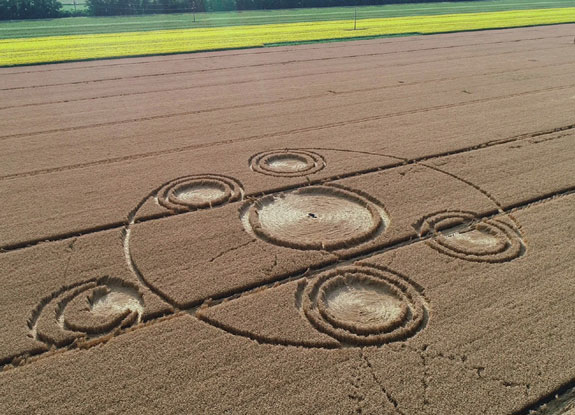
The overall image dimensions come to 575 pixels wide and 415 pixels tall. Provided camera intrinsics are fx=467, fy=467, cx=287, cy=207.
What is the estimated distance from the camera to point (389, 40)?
2869 centimetres

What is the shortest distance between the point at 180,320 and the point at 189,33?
3223 centimetres

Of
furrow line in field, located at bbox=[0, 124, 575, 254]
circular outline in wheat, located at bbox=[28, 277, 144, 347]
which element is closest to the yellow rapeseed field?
furrow line in field, located at bbox=[0, 124, 575, 254]

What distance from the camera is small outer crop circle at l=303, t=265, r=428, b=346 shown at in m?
5.42

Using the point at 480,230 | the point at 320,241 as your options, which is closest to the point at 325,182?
the point at 320,241

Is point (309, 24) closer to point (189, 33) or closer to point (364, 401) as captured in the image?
point (189, 33)

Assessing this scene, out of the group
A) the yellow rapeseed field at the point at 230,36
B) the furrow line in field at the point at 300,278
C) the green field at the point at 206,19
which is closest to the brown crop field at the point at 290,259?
the furrow line in field at the point at 300,278

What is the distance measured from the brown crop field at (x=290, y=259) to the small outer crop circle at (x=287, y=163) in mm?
68

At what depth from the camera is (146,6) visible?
52219 mm

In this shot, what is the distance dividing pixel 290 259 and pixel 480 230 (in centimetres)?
316

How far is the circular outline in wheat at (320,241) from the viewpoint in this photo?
7.20 metres

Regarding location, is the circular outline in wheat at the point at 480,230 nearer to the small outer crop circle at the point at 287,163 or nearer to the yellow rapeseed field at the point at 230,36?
the small outer crop circle at the point at 287,163

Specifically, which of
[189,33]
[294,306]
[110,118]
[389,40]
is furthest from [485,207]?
[189,33]

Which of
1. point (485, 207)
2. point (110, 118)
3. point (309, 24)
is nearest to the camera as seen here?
point (485, 207)

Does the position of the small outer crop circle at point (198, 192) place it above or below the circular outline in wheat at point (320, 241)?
above
